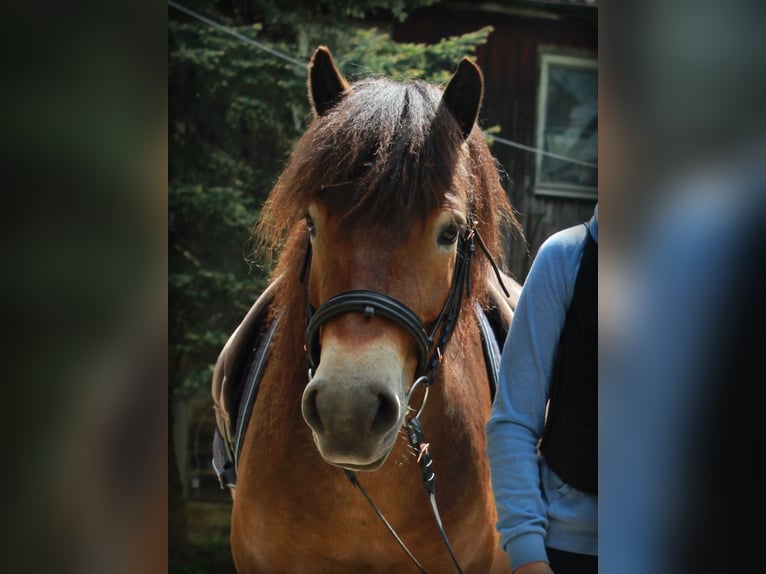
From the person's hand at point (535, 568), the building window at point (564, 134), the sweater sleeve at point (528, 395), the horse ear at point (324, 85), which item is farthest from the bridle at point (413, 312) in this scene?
the building window at point (564, 134)

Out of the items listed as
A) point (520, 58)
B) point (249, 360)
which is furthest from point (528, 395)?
point (520, 58)

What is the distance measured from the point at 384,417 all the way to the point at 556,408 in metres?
0.38

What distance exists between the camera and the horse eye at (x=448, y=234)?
6.53ft

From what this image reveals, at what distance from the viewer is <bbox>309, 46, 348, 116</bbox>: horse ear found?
218cm

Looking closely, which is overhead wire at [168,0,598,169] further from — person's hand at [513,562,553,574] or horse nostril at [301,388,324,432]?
person's hand at [513,562,553,574]

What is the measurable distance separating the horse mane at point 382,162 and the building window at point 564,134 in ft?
3.48

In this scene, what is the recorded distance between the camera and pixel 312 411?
175cm
